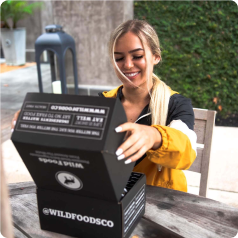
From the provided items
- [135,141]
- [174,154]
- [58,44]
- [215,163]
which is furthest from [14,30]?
[135,141]

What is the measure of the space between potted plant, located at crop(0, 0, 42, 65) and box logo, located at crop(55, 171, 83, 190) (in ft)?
25.3

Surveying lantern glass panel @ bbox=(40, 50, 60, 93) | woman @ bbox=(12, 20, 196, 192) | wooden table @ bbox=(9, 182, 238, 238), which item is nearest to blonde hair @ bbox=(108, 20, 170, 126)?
woman @ bbox=(12, 20, 196, 192)

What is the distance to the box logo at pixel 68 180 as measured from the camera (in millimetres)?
787

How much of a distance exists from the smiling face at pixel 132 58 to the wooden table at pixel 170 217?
1.90 ft

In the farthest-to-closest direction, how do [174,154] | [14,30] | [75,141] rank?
[14,30], [174,154], [75,141]

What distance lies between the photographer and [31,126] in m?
0.76

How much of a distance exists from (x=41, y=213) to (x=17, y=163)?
241cm

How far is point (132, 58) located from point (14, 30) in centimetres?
757

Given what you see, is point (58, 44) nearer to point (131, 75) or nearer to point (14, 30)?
point (131, 75)

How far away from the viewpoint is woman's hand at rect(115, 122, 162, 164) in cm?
73

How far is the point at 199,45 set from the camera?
3846mm

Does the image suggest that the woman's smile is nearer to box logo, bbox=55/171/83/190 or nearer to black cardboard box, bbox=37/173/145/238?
black cardboard box, bbox=37/173/145/238

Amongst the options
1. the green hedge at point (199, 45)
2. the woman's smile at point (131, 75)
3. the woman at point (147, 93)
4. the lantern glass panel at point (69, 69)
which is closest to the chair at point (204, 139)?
the woman at point (147, 93)

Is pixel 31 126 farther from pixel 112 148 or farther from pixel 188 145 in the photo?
pixel 188 145
